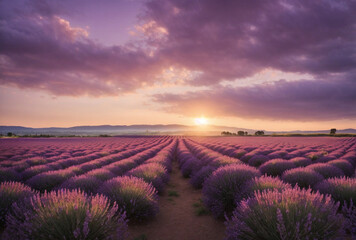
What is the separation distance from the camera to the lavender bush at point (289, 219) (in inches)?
85.0

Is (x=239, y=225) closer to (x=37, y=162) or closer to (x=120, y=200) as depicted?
(x=120, y=200)

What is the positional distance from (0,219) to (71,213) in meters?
2.42

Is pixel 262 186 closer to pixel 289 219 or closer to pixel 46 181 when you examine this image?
pixel 289 219

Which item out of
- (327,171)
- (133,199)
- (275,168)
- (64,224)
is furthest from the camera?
(275,168)

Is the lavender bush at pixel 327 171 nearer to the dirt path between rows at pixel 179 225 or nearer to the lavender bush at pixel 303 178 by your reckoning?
the lavender bush at pixel 303 178

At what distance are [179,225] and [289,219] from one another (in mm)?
2614

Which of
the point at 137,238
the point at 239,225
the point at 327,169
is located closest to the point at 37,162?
the point at 137,238

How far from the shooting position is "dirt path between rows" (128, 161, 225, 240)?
366 centimetres

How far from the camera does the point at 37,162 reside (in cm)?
1045

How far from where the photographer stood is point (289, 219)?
2.22m

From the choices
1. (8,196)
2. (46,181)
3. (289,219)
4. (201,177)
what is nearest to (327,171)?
(201,177)

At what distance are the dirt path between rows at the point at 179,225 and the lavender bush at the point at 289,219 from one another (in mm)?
1377

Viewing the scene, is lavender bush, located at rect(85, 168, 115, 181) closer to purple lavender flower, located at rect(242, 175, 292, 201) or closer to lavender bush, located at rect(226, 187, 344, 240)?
purple lavender flower, located at rect(242, 175, 292, 201)

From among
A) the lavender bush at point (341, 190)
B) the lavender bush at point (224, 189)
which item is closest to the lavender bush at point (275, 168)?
the lavender bush at point (224, 189)
